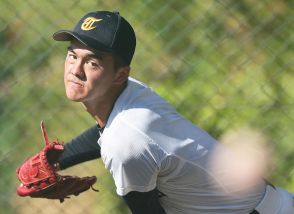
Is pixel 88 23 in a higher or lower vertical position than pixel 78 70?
higher

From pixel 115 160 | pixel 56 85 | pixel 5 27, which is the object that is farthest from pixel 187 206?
pixel 5 27

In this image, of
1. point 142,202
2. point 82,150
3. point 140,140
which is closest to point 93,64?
point 140,140

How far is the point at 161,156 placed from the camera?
2904 millimetres

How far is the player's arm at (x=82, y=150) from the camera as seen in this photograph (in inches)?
140

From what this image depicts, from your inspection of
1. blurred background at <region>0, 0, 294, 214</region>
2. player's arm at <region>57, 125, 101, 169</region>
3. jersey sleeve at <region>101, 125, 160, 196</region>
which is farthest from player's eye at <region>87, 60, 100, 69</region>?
blurred background at <region>0, 0, 294, 214</region>

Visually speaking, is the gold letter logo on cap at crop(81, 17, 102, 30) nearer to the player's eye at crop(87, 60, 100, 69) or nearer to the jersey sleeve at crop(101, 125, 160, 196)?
the player's eye at crop(87, 60, 100, 69)

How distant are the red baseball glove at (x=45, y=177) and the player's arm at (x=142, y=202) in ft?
1.65

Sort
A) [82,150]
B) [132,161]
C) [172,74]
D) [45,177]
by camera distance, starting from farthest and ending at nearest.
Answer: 1. [172,74]
2. [82,150]
3. [45,177]
4. [132,161]

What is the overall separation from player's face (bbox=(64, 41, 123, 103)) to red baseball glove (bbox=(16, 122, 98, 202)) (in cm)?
41

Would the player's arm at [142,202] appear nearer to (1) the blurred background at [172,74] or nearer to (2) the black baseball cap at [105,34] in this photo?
(2) the black baseball cap at [105,34]

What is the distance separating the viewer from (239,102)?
488 centimetres

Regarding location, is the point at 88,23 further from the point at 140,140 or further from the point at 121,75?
the point at 140,140

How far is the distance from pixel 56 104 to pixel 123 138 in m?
2.33

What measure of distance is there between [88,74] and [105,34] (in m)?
0.16
